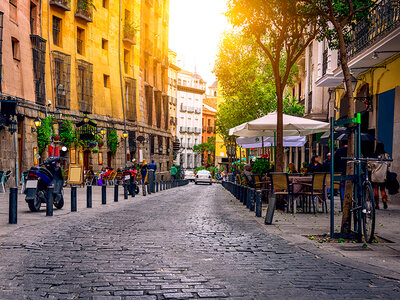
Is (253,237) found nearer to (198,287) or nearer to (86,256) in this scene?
(86,256)

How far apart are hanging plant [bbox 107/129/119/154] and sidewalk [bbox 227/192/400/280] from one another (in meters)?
29.3

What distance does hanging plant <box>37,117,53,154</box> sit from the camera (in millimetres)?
29031

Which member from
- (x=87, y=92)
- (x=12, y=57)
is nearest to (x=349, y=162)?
(x=12, y=57)

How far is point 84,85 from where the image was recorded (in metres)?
36.4

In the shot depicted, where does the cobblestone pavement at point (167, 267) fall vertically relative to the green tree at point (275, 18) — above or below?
below

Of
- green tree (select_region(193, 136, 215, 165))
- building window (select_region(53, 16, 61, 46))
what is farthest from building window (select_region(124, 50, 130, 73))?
green tree (select_region(193, 136, 215, 165))

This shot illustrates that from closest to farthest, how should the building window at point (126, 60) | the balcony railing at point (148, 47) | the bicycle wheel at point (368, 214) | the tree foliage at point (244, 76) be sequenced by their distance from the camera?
the bicycle wheel at point (368, 214), the tree foliage at point (244, 76), the building window at point (126, 60), the balcony railing at point (148, 47)

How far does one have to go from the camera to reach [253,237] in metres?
8.20

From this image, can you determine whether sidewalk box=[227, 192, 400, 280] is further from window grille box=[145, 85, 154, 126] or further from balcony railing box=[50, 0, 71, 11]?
window grille box=[145, 85, 154, 126]

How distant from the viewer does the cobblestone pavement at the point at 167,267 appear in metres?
4.57

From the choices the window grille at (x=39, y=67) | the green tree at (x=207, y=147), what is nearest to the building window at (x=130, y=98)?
the window grille at (x=39, y=67)

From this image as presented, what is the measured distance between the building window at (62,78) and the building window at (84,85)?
143cm

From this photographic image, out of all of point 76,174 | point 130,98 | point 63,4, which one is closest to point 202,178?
point 130,98

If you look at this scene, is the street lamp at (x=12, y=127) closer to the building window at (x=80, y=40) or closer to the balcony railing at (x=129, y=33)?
the building window at (x=80, y=40)
